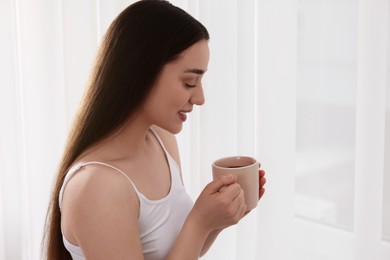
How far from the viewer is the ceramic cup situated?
997mm

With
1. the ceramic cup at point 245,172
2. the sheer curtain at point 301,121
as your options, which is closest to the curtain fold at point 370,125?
the sheer curtain at point 301,121

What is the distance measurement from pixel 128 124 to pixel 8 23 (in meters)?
1.09

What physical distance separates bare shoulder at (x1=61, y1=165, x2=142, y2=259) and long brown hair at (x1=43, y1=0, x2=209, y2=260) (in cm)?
11

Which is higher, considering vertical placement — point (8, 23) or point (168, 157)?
point (8, 23)

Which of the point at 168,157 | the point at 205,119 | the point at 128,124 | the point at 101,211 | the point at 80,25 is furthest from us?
the point at 80,25

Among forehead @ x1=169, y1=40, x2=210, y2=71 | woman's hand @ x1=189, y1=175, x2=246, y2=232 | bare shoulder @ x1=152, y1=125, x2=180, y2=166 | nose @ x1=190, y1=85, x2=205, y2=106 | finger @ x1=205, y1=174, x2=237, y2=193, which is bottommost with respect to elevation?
woman's hand @ x1=189, y1=175, x2=246, y2=232

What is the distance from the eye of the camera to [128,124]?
1.05 metres


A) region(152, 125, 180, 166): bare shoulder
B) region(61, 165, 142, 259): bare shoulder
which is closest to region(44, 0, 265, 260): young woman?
region(61, 165, 142, 259): bare shoulder

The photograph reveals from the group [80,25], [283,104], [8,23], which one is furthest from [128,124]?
[8,23]

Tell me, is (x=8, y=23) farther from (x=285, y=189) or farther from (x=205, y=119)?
(x=285, y=189)

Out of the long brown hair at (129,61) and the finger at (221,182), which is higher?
the long brown hair at (129,61)

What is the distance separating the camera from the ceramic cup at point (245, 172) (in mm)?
997

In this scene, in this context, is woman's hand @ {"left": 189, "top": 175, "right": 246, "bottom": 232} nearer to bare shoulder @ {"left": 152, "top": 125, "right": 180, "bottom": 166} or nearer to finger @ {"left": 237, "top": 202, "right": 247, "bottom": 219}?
finger @ {"left": 237, "top": 202, "right": 247, "bottom": 219}

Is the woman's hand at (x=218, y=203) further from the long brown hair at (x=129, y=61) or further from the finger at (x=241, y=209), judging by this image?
the long brown hair at (x=129, y=61)
